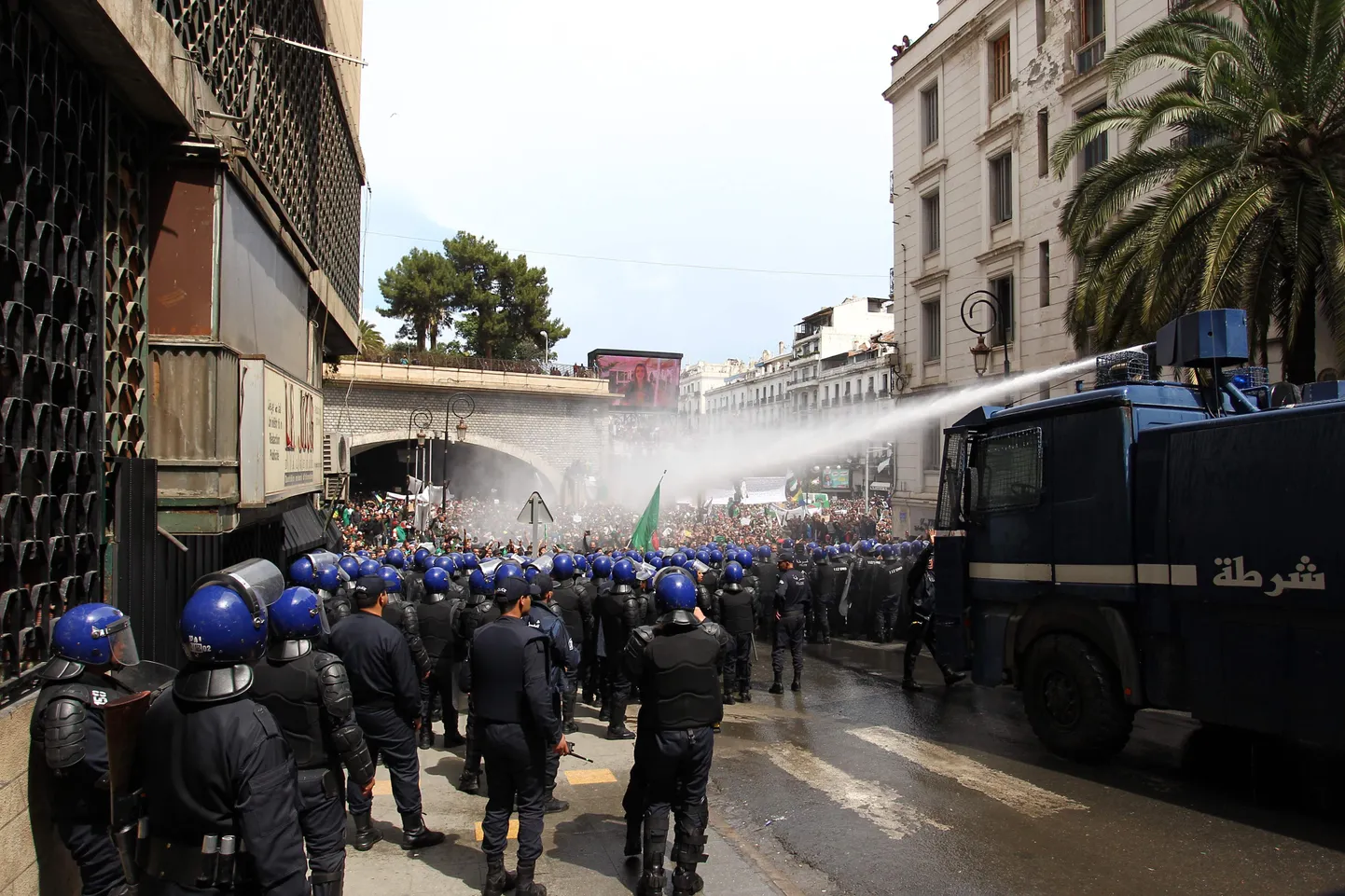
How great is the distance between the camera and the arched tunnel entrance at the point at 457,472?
4046 cm

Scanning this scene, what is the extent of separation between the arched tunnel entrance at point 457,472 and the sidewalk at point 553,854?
32.0 metres

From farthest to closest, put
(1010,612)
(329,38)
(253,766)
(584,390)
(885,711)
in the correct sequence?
1. (584,390)
2. (329,38)
3. (885,711)
4. (1010,612)
5. (253,766)

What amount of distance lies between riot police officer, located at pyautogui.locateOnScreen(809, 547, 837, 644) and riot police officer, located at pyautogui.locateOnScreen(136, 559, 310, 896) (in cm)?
1211

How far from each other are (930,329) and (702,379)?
8129cm

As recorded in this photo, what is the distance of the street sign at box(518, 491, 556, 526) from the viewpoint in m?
16.2

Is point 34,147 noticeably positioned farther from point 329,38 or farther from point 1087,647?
point 329,38

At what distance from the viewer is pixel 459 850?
585 cm

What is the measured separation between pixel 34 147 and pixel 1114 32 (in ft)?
73.2

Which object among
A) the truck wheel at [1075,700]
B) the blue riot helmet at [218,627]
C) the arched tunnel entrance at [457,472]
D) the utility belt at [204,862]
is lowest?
the truck wheel at [1075,700]

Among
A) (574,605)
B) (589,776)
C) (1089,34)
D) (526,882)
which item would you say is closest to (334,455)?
(574,605)

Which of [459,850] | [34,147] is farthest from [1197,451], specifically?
[34,147]

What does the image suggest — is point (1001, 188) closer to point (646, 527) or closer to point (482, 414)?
point (646, 527)

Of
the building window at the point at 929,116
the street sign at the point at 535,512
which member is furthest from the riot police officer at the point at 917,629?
the building window at the point at 929,116

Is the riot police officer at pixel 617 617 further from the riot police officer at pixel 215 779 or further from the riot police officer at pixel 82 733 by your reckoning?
the riot police officer at pixel 215 779
